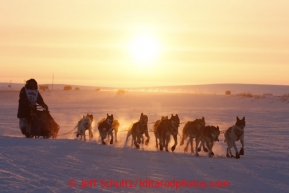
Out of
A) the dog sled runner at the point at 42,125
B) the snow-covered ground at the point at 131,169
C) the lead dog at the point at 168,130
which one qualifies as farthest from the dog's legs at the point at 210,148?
the dog sled runner at the point at 42,125

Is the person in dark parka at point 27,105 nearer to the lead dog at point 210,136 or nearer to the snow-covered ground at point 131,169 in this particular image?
the snow-covered ground at point 131,169

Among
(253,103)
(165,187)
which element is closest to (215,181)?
(165,187)

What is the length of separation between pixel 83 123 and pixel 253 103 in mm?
21145

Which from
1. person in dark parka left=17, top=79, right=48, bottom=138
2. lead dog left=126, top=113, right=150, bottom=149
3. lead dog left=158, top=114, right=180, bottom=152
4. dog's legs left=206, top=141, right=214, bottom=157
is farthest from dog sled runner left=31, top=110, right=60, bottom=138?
dog's legs left=206, top=141, right=214, bottom=157

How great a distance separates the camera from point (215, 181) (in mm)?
8297

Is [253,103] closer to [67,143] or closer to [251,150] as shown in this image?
[251,150]

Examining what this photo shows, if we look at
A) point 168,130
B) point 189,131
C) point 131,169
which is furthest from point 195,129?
point 131,169

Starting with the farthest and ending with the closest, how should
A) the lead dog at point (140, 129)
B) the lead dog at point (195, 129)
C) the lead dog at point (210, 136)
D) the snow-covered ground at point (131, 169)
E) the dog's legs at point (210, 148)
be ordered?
the lead dog at point (140, 129) < the lead dog at point (195, 129) < the lead dog at point (210, 136) < the dog's legs at point (210, 148) < the snow-covered ground at point (131, 169)

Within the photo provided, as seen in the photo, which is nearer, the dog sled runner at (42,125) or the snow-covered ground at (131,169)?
the snow-covered ground at (131,169)

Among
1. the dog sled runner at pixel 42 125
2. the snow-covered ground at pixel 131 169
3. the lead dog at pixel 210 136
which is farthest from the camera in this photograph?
the dog sled runner at pixel 42 125

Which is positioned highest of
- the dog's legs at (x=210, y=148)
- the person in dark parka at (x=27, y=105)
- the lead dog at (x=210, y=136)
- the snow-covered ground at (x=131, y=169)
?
the person in dark parka at (x=27, y=105)

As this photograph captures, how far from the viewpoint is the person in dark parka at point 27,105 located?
583 inches

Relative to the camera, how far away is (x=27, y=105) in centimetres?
1476

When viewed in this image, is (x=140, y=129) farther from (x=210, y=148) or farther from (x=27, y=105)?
(x=27, y=105)
